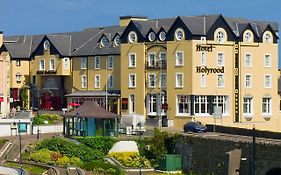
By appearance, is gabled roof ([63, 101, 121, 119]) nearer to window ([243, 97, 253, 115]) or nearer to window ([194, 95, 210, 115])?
window ([194, 95, 210, 115])

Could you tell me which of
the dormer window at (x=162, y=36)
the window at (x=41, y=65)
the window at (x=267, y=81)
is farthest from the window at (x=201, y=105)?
the window at (x=41, y=65)

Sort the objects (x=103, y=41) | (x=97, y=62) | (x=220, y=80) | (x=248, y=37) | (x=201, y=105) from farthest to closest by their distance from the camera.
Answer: (x=103, y=41), (x=97, y=62), (x=248, y=37), (x=220, y=80), (x=201, y=105)

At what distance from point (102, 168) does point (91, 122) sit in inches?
584

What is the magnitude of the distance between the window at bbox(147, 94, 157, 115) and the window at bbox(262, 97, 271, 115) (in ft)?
39.9

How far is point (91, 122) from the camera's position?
3051 inches

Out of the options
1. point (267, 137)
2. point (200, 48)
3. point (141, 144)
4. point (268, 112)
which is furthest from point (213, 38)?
point (267, 137)

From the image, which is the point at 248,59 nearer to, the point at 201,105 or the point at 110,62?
the point at 201,105

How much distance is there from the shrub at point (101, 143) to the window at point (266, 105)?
28.2 m

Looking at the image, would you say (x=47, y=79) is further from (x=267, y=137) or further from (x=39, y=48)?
(x=267, y=137)

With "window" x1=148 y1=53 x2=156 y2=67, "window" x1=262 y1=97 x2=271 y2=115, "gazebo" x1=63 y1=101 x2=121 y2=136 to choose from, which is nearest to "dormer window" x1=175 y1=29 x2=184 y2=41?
"window" x1=148 y1=53 x2=156 y2=67

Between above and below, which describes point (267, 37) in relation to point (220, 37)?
above

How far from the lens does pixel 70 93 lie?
10881cm

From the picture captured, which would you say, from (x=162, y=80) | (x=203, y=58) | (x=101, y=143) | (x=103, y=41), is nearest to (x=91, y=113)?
(x=101, y=143)

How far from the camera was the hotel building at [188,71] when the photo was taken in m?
91.8
